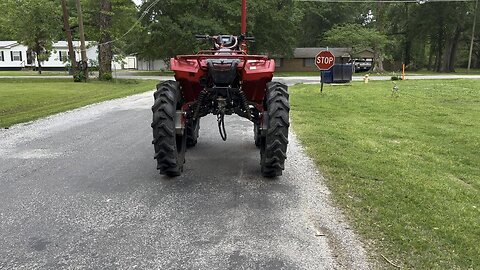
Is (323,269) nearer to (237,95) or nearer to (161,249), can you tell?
(161,249)

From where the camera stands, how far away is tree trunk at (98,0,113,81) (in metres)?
31.6

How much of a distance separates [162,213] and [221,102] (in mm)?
1852

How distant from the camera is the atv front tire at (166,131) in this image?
5539 millimetres

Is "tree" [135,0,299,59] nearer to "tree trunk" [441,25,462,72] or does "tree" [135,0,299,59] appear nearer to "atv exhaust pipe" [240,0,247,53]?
"atv exhaust pipe" [240,0,247,53]

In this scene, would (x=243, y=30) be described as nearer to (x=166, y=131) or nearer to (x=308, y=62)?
(x=166, y=131)

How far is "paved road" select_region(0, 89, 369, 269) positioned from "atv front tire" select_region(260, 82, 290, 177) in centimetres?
26

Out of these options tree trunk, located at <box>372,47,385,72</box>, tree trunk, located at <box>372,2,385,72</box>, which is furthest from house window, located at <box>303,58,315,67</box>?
tree trunk, located at <box>372,47,385,72</box>

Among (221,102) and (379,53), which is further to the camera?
(379,53)

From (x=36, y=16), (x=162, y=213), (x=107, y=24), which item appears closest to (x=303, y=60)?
(x=107, y=24)

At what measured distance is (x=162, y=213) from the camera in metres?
4.53

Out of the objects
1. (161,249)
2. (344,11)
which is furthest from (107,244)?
(344,11)

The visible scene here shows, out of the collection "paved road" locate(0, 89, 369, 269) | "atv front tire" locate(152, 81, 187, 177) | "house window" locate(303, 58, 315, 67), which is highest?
"house window" locate(303, 58, 315, 67)

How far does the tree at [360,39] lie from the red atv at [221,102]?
45139 mm

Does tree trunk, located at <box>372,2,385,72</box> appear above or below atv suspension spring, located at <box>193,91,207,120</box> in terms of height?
above
